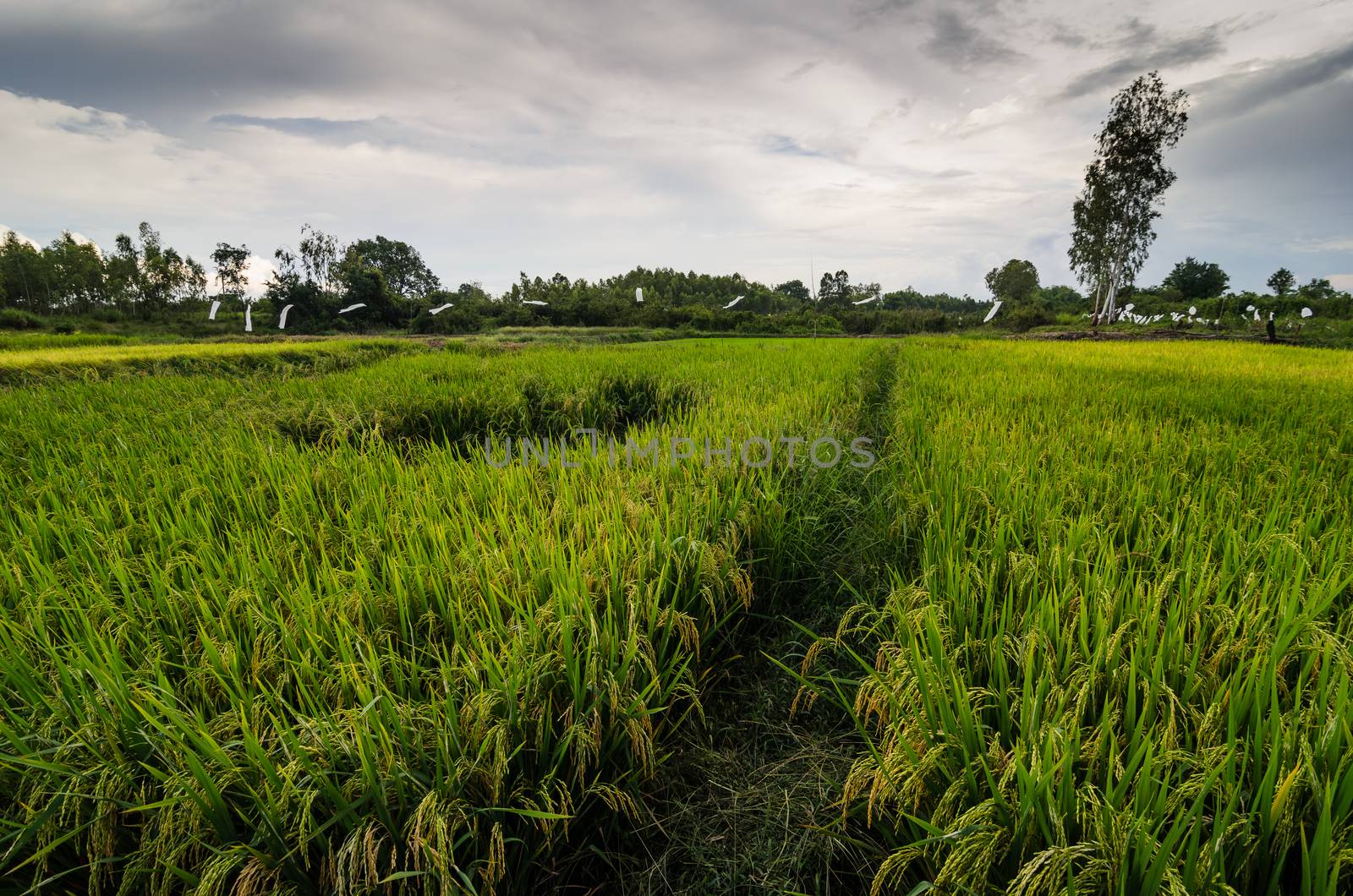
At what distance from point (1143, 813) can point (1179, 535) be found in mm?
1689

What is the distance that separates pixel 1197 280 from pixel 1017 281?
17.4 m

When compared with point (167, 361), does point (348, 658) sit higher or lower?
lower

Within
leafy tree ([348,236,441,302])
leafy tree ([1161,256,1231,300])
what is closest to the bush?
leafy tree ([348,236,441,302])

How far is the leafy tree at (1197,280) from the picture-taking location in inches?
1415

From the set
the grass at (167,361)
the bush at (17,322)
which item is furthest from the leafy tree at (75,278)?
the grass at (167,361)

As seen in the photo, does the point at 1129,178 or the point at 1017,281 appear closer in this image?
the point at 1129,178

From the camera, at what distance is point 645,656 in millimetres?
1388

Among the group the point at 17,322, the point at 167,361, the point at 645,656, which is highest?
the point at 17,322

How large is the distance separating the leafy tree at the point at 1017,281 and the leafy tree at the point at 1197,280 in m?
12.4

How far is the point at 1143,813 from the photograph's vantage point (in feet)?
2.94

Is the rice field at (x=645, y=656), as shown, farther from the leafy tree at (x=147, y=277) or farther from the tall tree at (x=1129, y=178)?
the leafy tree at (x=147, y=277)

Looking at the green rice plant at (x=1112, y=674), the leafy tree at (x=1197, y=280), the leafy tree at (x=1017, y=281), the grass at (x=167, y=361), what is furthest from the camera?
the leafy tree at (x=1017, y=281)

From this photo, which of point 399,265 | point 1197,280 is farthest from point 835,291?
point 399,265

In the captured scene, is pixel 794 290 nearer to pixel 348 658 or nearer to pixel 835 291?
pixel 835 291
